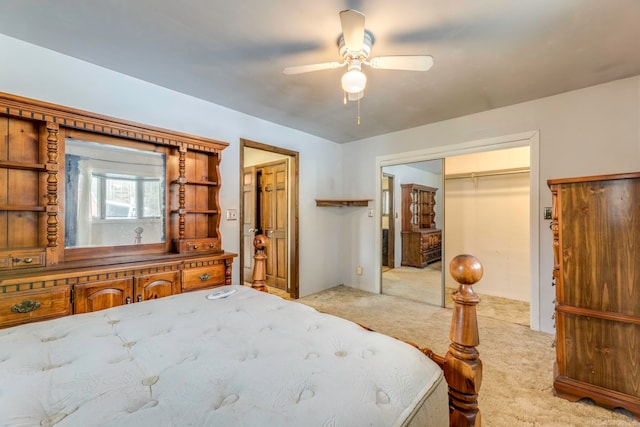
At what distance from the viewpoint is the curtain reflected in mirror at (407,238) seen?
161 inches

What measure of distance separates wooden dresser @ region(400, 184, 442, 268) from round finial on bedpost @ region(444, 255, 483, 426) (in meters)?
3.28

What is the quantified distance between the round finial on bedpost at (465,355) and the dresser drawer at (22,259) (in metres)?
2.52

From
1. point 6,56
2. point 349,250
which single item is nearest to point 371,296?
point 349,250

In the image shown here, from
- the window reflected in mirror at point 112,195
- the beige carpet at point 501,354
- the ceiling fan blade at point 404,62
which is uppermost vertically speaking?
the ceiling fan blade at point 404,62

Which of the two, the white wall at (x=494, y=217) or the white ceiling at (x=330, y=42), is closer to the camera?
the white ceiling at (x=330, y=42)

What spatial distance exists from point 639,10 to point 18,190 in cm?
409

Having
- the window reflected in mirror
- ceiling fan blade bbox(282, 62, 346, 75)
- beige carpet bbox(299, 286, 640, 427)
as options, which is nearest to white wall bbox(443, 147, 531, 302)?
beige carpet bbox(299, 286, 640, 427)

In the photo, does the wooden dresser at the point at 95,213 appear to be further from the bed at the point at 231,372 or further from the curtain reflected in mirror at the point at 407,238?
the curtain reflected in mirror at the point at 407,238

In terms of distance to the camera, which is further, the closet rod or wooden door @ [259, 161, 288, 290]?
wooden door @ [259, 161, 288, 290]

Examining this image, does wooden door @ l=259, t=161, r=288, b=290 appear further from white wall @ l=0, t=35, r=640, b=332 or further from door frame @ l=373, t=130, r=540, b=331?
door frame @ l=373, t=130, r=540, b=331

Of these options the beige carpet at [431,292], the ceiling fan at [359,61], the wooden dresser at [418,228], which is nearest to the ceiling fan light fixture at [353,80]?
the ceiling fan at [359,61]

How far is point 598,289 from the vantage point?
5.88 ft

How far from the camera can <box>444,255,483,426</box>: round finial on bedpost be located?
40.8 inches

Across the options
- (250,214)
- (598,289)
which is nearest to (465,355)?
(598,289)
